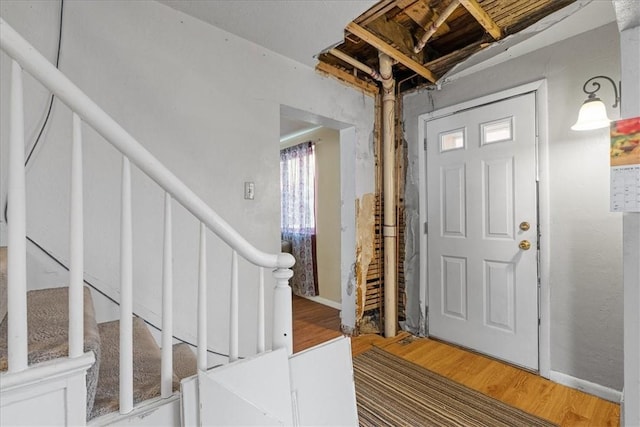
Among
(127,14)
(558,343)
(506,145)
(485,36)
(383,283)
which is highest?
(485,36)

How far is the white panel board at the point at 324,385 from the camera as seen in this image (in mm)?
1120

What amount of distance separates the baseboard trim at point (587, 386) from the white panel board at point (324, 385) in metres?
1.55

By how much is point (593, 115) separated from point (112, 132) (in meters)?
2.29

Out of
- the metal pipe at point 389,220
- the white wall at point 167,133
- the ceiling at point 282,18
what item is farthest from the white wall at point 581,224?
the white wall at point 167,133

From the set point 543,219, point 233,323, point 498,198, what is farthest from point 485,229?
point 233,323

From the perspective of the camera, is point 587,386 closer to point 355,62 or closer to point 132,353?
point 132,353

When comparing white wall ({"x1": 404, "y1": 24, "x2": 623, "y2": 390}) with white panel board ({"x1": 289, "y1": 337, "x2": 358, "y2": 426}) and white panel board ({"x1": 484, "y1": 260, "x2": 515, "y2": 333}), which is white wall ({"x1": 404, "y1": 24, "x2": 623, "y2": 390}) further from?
white panel board ({"x1": 289, "y1": 337, "x2": 358, "y2": 426})

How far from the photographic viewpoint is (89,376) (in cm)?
75

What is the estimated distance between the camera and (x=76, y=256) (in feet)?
2.31

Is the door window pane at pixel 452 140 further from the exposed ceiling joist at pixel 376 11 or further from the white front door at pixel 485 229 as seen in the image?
the exposed ceiling joist at pixel 376 11

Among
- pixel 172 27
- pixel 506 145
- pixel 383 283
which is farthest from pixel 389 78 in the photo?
pixel 383 283

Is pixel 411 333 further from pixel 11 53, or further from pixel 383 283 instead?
pixel 11 53

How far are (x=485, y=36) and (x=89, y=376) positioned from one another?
2.88 m

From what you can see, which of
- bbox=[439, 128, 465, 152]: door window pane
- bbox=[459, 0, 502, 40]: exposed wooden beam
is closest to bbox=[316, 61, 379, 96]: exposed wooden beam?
bbox=[439, 128, 465, 152]: door window pane
